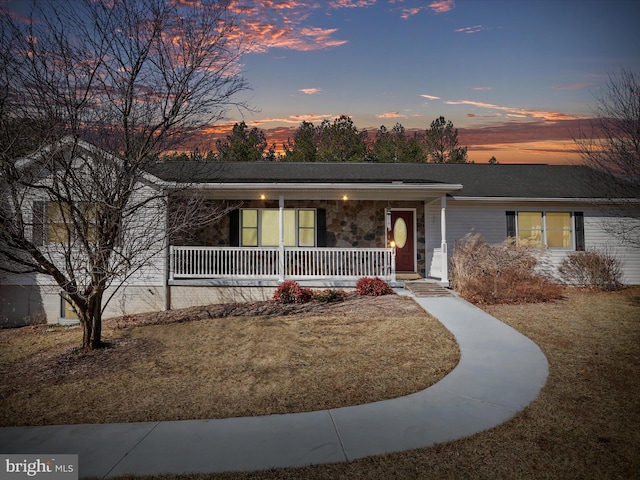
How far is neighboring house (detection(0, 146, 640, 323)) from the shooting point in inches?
461

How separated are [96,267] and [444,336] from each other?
6705 mm

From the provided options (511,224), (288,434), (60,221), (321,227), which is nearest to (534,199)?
(511,224)

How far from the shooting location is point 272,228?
46.3 ft

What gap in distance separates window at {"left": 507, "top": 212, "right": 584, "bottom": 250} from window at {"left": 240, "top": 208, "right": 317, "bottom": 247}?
279 inches

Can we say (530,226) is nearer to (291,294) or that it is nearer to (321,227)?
(321,227)

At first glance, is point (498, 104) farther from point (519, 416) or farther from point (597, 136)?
point (519, 416)

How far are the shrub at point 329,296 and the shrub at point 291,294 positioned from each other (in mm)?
249

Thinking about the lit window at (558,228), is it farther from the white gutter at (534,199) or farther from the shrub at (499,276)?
the shrub at (499,276)

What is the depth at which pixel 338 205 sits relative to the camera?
14.3 meters

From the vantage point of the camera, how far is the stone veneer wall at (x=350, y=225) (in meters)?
14.1

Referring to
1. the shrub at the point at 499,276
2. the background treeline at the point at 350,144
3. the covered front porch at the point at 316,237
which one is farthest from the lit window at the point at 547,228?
the background treeline at the point at 350,144

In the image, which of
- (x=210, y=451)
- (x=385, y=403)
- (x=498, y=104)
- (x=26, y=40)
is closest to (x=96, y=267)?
(x=26, y=40)

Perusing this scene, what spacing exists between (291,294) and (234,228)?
3934 millimetres

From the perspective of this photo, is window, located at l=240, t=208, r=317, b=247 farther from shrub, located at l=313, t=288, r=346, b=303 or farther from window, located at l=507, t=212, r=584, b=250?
window, located at l=507, t=212, r=584, b=250
